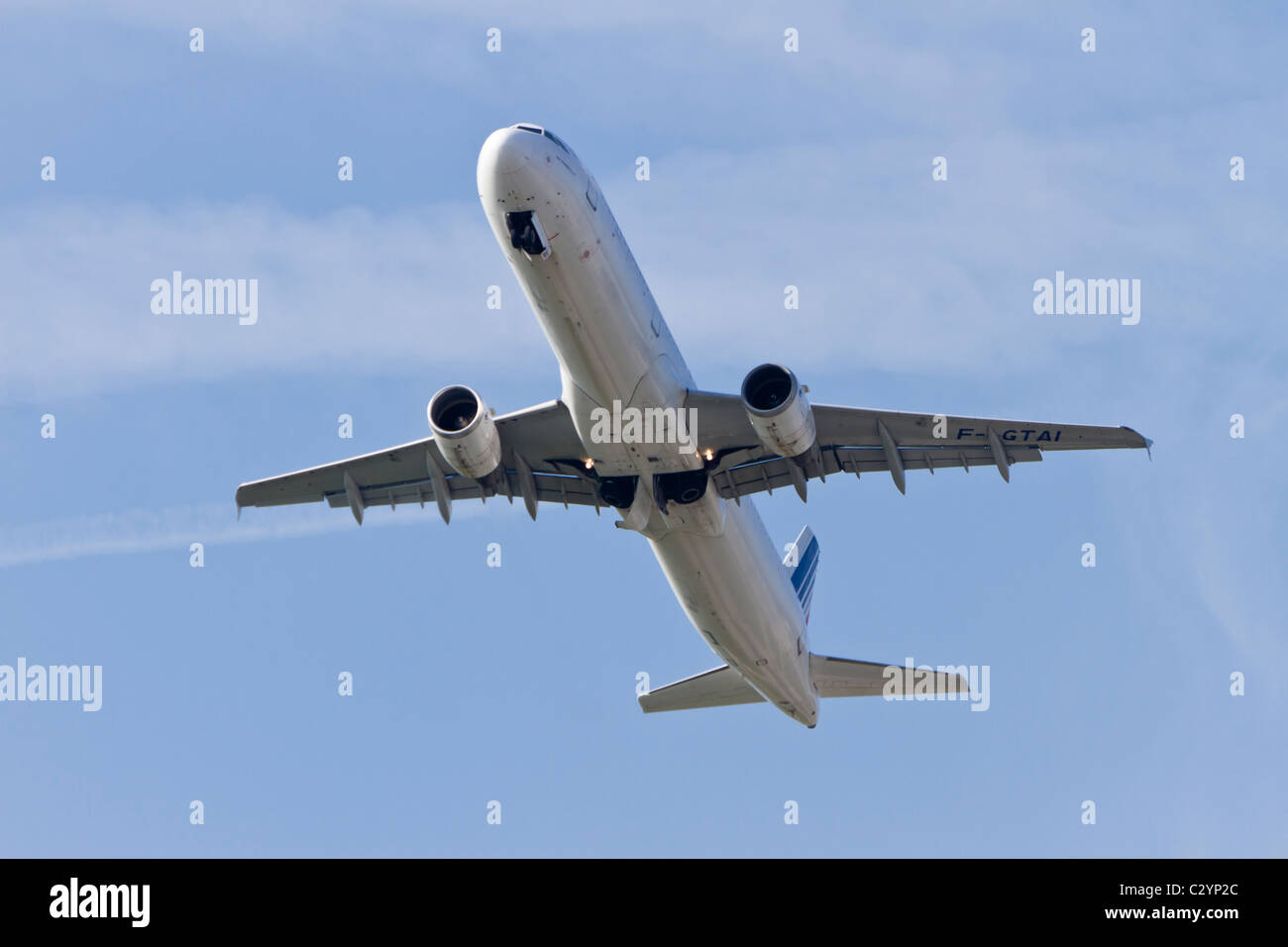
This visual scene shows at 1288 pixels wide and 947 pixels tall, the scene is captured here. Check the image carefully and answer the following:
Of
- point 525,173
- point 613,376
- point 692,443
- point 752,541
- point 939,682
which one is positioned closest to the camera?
point 525,173

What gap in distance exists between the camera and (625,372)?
Result: 30.4 m

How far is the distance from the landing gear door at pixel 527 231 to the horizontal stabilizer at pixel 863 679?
58.3ft

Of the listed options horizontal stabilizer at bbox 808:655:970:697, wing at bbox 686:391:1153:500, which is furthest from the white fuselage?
horizontal stabilizer at bbox 808:655:970:697

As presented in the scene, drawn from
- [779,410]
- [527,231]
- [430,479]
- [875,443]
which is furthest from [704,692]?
[527,231]

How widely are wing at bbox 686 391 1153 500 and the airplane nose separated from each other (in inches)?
283

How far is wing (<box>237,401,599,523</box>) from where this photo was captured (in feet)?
114

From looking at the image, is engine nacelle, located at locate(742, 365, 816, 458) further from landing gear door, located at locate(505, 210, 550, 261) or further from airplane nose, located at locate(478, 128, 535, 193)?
airplane nose, located at locate(478, 128, 535, 193)

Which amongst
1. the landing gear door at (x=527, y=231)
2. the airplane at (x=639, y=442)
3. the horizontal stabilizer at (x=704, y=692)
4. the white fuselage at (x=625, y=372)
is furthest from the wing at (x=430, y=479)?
the horizontal stabilizer at (x=704, y=692)

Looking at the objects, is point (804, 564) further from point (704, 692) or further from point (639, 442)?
point (639, 442)

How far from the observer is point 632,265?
30.8 metres

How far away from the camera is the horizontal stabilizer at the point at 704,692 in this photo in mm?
43812

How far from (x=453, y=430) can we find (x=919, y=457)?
10882mm
